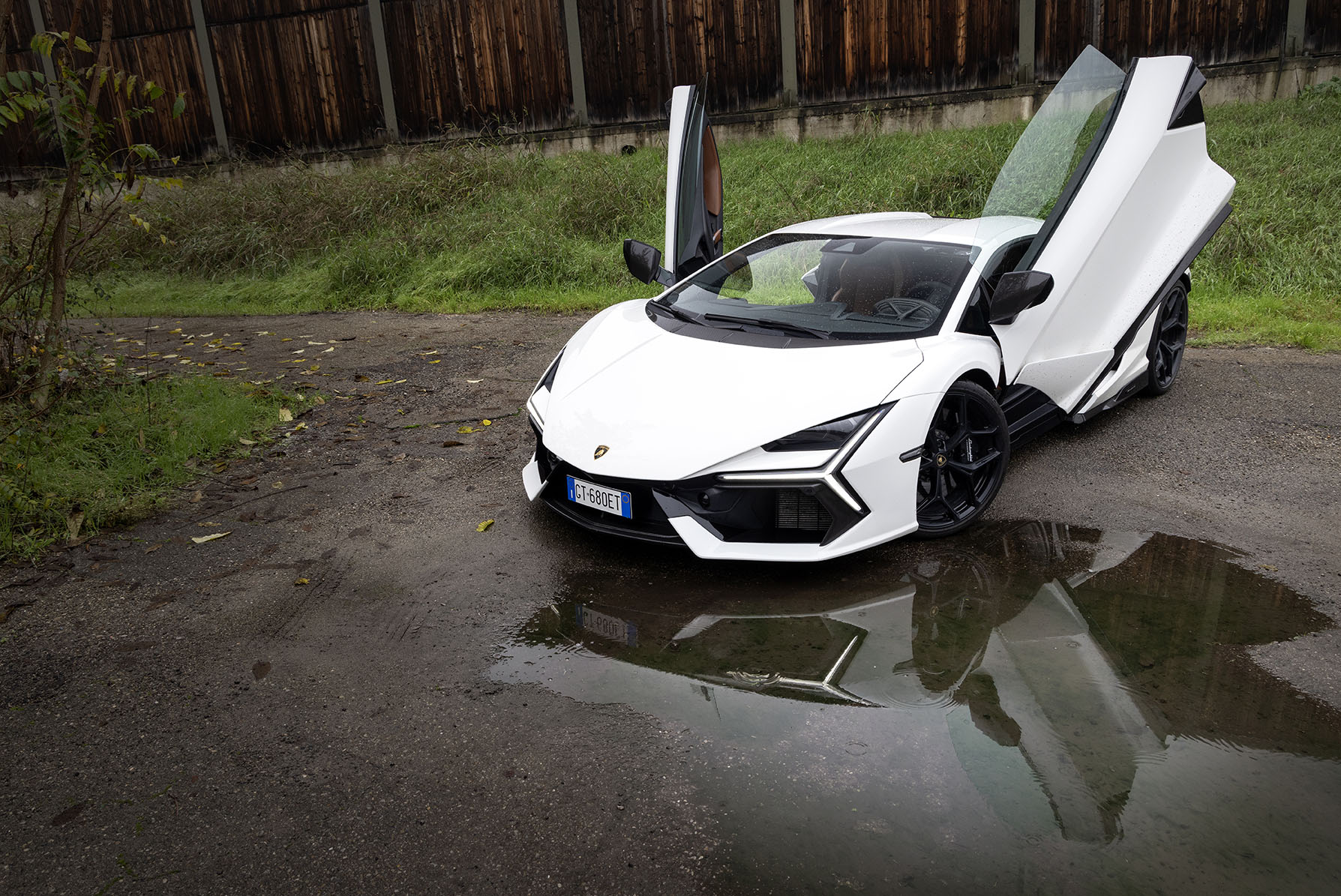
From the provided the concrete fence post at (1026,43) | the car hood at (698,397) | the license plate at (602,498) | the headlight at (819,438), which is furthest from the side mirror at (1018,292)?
the concrete fence post at (1026,43)

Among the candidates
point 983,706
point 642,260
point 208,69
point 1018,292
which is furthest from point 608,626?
point 208,69

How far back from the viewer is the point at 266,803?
2.73 m

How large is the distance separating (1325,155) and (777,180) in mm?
5706

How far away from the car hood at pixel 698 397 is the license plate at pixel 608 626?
57cm

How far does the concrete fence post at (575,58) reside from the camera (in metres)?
13.6

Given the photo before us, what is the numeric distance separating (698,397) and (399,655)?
1587 millimetres

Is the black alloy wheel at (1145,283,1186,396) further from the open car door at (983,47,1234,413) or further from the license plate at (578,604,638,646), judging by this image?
the license plate at (578,604,638,646)

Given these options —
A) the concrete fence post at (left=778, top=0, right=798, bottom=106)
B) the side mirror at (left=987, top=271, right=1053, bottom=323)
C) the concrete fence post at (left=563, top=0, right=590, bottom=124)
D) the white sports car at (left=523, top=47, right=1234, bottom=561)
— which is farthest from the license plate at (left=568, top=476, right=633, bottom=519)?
the concrete fence post at (left=563, top=0, right=590, bottom=124)

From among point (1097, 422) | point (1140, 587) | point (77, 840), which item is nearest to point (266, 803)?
point (77, 840)

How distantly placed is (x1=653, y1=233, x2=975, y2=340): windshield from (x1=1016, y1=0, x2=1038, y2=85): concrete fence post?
27.7ft

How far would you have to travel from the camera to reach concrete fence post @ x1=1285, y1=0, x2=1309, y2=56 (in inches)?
436

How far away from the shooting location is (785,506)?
3.81 meters

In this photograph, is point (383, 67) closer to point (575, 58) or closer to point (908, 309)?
point (575, 58)

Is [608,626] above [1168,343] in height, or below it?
below
